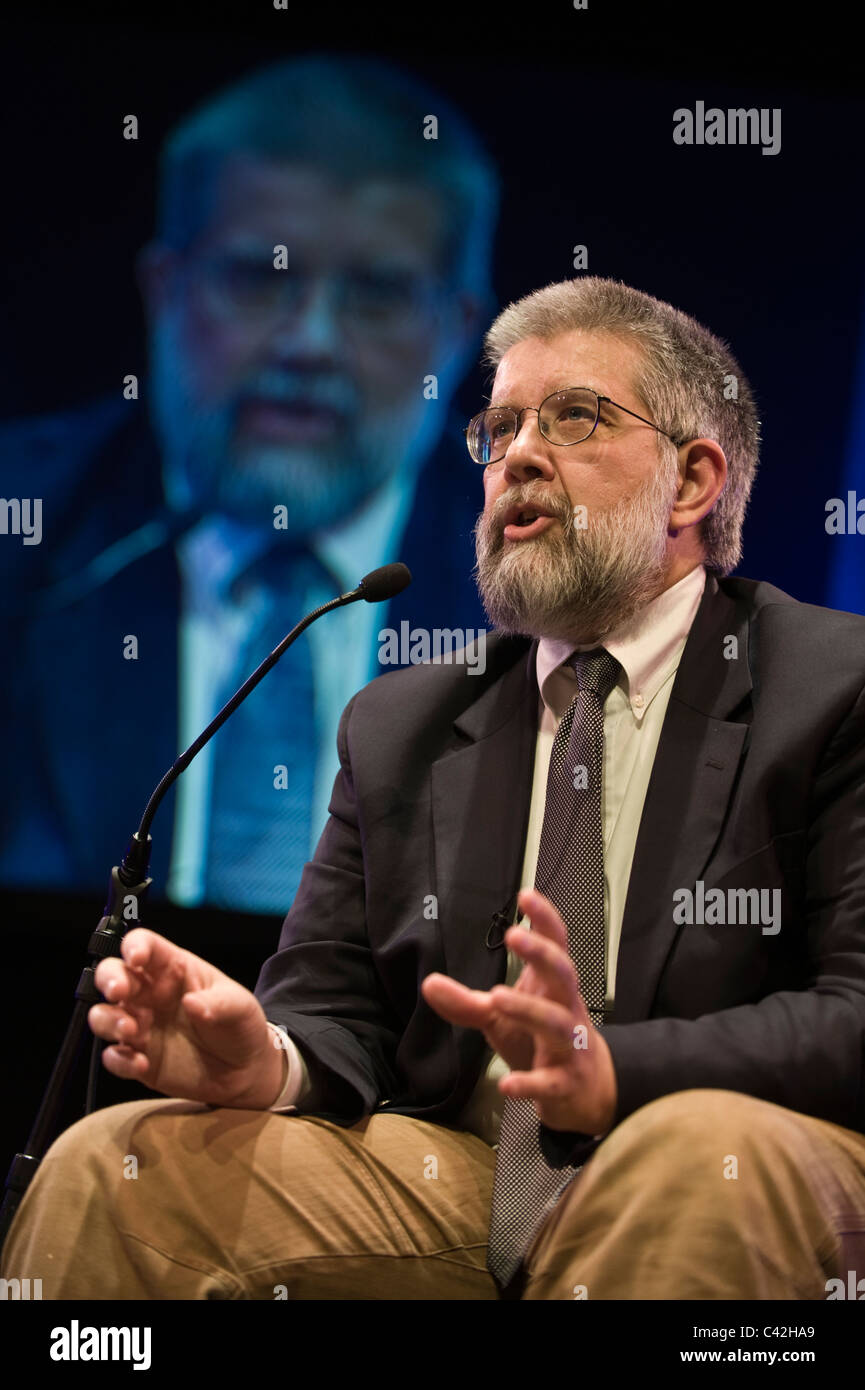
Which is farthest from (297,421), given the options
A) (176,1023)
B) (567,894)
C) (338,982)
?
(176,1023)

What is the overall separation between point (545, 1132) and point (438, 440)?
2033 mm

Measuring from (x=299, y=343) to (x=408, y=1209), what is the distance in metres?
2.27

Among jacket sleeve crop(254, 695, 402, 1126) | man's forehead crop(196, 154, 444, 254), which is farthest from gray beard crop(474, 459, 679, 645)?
man's forehead crop(196, 154, 444, 254)

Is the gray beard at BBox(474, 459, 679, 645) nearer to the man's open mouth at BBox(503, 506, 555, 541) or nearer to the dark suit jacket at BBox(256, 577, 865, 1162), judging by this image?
the man's open mouth at BBox(503, 506, 555, 541)

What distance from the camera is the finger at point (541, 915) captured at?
1306mm

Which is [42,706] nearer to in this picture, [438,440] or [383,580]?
[438,440]

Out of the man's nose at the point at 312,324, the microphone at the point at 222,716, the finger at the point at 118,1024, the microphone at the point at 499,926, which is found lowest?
the finger at the point at 118,1024

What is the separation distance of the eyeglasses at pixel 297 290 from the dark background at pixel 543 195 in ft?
0.71

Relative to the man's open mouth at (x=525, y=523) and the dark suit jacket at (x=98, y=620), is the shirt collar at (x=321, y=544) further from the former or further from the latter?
the man's open mouth at (x=525, y=523)

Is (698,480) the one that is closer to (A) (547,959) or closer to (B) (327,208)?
(A) (547,959)

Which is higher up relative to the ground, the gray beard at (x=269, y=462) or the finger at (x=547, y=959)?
the gray beard at (x=269, y=462)

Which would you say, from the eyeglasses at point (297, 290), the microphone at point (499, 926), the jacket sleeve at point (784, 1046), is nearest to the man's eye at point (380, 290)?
the eyeglasses at point (297, 290)

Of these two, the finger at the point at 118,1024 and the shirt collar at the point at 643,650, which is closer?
the finger at the point at 118,1024

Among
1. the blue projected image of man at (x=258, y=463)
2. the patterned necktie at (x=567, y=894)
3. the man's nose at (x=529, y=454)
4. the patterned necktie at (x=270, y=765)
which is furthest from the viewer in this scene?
the blue projected image of man at (x=258, y=463)
